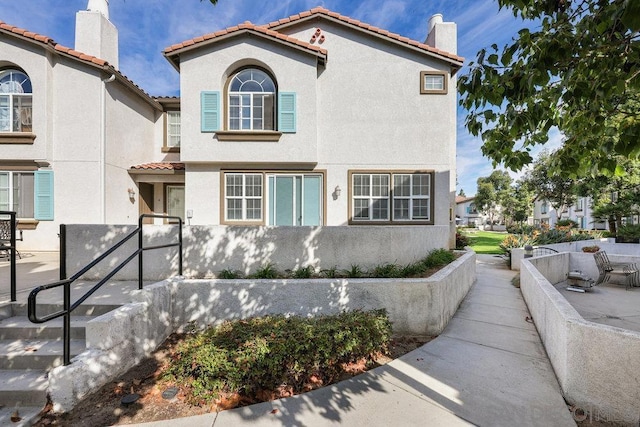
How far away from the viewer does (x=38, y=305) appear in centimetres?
467

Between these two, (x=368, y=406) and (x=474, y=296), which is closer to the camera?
(x=368, y=406)

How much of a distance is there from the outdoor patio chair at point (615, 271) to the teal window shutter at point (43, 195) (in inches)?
783

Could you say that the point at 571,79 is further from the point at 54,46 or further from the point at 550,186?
the point at 550,186

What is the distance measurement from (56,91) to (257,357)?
13340 mm

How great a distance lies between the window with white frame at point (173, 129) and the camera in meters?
13.9

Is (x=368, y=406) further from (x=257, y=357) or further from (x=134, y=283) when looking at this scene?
(x=134, y=283)

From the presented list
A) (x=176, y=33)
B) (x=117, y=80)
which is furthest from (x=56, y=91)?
(x=176, y=33)

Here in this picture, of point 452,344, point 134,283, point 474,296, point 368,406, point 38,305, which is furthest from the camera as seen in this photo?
point 474,296

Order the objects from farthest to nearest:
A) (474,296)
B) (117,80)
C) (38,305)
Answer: (117,80) < (474,296) < (38,305)

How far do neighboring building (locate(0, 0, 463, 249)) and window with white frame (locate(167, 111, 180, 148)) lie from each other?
8.05 ft

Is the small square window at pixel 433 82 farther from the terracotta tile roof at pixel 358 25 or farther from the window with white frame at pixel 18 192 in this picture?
the window with white frame at pixel 18 192

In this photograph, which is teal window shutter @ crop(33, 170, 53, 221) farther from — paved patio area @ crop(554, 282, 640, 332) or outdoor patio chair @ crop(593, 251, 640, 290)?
outdoor patio chair @ crop(593, 251, 640, 290)

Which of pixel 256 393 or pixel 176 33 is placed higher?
pixel 176 33

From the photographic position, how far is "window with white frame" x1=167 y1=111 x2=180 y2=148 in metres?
13.9
